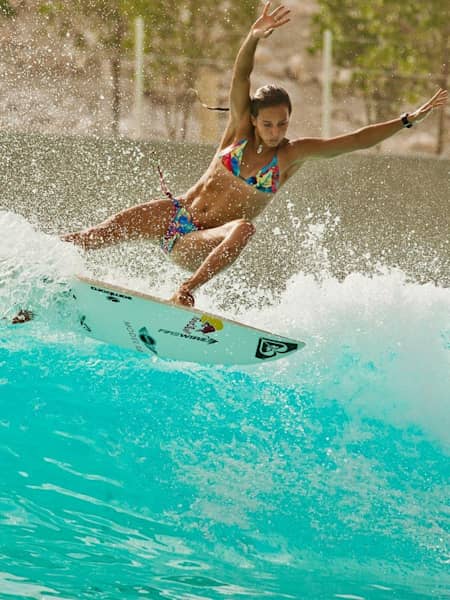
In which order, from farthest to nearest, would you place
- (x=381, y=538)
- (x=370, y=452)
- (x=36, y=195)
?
(x=36, y=195)
(x=370, y=452)
(x=381, y=538)

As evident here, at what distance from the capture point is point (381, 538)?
4633mm

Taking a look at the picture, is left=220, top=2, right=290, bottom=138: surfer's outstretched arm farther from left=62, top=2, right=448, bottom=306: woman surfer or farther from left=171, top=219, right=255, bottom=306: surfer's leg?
left=171, top=219, right=255, bottom=306: surfer's leg

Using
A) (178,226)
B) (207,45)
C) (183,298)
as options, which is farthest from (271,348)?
(207,45)

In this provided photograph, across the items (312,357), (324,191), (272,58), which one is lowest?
(312,357)

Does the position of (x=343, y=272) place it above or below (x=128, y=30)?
below

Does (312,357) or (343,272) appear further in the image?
(343,272)

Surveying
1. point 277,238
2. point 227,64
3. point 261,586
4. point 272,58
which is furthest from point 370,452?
point 272,58

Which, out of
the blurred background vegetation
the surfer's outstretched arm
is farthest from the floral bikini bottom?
the blurred background vegetation

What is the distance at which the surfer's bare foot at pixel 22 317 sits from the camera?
544cm

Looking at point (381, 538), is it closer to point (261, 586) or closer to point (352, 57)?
point (261, 586)

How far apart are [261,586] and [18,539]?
990 millimetres

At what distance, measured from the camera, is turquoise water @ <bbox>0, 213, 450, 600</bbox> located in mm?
4238

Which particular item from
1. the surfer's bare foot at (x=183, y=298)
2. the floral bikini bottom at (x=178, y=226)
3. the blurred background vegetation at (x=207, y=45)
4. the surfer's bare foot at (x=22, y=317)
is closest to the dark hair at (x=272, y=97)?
the floral bikini bottom at (x=178, y=226)

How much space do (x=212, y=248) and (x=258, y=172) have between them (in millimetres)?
466
